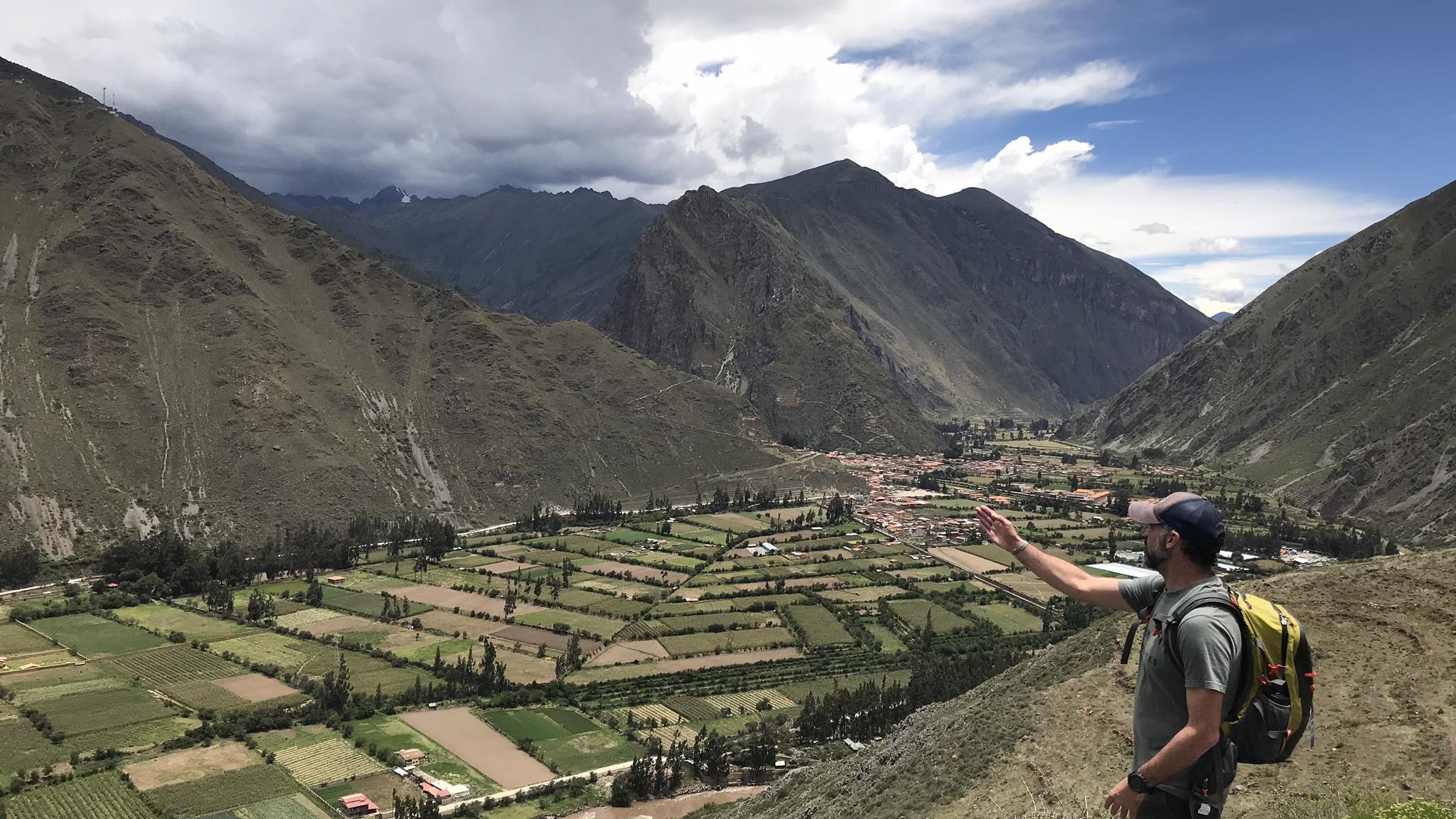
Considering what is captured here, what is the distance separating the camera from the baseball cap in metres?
6.38

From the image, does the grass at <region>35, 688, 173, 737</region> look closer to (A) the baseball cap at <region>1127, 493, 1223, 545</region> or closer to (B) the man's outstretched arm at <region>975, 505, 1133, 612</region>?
(B) the man's outstretched arm at <region>975, 505, 1133, 612</region>

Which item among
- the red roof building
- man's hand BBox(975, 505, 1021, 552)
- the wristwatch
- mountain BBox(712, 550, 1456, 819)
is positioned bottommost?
the red roof building

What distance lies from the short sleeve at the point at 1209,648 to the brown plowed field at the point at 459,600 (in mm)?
93085

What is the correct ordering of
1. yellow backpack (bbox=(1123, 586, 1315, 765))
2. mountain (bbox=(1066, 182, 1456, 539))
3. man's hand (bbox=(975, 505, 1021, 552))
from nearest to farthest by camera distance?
yellow backpack (bbox=(1123, 586, 1315, 765)), man's hand (bbox=(975, 505, 1021, 552)), mountain (bbox=(1066, 182, 1456, 539))

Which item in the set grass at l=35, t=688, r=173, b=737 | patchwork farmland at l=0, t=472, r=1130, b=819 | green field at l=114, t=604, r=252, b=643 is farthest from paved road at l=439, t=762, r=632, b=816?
green field at l=114, t=604, r=252, b=643

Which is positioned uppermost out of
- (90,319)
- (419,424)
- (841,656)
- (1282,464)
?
(90,319)

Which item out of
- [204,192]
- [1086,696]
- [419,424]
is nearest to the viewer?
[1086,696]

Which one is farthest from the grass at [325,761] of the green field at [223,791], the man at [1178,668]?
the man at [1178,668]

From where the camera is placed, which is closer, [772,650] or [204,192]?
[772,650]

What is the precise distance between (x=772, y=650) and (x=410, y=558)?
58.3m

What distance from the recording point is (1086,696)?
93.0 feet

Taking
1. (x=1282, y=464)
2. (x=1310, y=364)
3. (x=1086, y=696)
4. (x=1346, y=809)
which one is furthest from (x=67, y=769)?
(x=1310, y=364)

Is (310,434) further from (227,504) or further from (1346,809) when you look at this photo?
(1346,809)

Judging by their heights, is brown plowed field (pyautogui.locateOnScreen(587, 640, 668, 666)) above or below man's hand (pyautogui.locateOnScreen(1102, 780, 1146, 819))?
below
